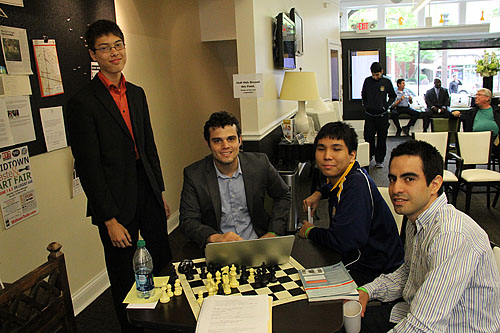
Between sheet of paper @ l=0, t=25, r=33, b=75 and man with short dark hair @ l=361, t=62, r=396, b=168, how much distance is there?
18.2ft

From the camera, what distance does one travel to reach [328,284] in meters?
1.53

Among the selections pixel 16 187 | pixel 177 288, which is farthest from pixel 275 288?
pixel 16 187

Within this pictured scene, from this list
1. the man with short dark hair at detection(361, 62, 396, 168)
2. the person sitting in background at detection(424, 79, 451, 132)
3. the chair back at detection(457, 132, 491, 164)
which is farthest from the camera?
the person sitting in background at detection(424, 79, 451, 132)

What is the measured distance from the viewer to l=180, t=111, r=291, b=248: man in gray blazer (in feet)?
7.11

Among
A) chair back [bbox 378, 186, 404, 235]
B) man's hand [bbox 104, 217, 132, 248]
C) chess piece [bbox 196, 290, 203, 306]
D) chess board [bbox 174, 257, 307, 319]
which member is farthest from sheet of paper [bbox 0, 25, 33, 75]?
chair back [bbox 378, 186, 404, 235]

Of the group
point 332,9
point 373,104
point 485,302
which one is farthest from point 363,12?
point 485,302

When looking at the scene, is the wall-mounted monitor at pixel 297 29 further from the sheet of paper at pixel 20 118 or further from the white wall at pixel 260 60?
the sheet of paper at pixel 20 118

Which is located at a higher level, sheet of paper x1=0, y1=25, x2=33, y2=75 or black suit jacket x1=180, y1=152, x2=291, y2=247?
sheet of paper x1=0, y1=25, x2=33, y2=75

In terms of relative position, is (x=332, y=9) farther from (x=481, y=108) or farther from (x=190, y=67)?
(x=190, y=67)

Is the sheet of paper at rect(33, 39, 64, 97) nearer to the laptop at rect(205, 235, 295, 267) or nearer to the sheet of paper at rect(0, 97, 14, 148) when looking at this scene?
the sheet of paper at rect(0, 97, 14, 148)

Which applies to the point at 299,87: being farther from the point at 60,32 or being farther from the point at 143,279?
the point at 143,279

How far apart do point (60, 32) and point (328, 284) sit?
7.49 feet

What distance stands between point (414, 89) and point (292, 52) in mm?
6674

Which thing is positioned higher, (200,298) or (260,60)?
(260,60)
